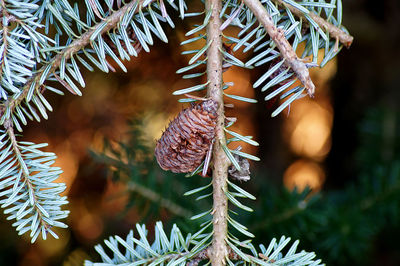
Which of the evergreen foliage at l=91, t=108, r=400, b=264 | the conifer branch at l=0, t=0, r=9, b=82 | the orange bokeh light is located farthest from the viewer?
the orange bokeh light

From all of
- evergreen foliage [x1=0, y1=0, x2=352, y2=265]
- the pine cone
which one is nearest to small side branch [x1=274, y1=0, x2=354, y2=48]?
evergreen foliage [x1=0, y1=0, x2=352, y2=265]

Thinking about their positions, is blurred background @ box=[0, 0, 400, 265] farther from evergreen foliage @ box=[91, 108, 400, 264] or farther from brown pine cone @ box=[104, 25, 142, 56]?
brown pine cone @ box=[104, 25, 142, 56]

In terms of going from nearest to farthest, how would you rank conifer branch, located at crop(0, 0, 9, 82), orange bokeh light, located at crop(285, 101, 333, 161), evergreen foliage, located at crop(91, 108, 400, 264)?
conifer branch, located at crop(0, 0, 9, 82), evergreen foliage, located at crop(91, 108, 400, 264), orange bokeh light, located at crop(285, 101, 333, 161)

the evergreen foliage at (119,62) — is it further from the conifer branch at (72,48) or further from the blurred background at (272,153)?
the blurred background at (272,153)

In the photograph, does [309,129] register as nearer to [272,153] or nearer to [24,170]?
[272,153]

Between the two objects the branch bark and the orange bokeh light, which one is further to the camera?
the orange bokeh light
